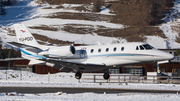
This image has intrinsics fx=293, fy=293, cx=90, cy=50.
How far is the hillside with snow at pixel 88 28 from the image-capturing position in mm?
134375

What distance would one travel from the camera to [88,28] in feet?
514

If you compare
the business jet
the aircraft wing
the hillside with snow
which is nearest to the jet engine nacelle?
the business jet

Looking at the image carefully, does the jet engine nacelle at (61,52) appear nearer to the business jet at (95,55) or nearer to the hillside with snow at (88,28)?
the business jet at (95,55)

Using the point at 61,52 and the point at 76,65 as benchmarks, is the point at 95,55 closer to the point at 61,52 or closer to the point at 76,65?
the point at 76,65

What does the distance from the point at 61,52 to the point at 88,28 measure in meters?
126

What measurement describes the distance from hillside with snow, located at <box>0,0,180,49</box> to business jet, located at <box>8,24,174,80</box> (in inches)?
3669

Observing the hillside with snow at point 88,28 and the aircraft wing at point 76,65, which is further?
the hillside with snow at point 88,28

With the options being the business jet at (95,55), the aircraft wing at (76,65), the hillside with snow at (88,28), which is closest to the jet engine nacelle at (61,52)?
the business jet at (95,55)

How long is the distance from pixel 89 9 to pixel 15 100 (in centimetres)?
18470

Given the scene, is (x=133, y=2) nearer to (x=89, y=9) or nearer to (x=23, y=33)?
(x=89, y=9)

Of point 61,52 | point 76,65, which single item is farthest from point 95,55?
point 61,52

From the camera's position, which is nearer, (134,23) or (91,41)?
(91,41)

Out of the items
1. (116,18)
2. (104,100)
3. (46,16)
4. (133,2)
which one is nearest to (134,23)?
(116,18)

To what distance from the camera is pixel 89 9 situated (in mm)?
198375
